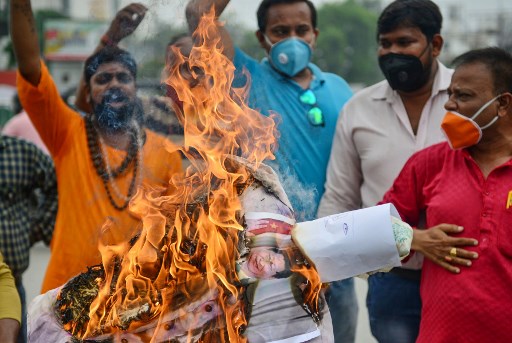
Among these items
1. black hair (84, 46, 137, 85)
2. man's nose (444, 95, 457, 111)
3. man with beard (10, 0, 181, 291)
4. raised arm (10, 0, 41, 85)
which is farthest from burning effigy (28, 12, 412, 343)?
raised arm (10, 0, 41, 85)

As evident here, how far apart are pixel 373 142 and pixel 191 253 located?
5.37 ft

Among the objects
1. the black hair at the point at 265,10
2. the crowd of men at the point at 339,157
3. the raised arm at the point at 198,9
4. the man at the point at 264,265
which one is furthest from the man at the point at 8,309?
the black hair at the point at 265,10

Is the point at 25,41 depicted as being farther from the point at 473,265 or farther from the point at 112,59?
the point at 473,265

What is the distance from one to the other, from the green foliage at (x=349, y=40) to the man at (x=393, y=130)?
67.7 meters

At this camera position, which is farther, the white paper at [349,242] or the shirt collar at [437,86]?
the shirt collar at [437,86]

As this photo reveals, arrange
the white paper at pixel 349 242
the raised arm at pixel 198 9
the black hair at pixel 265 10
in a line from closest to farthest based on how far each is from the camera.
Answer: the white paper at pixel 349 242 < the raised arm at pixel 198 9 < the black hair at pixel 265 10

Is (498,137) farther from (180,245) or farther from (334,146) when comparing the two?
(180,245)

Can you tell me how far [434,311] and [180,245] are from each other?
4.03 ft

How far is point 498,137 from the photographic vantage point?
3.40 m

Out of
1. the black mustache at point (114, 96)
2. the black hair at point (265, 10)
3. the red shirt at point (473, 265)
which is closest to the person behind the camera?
the red shirt at point (473, 265)

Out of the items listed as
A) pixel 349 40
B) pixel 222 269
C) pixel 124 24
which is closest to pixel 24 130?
pixel 124 24

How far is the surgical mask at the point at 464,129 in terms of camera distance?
3359 millimetres

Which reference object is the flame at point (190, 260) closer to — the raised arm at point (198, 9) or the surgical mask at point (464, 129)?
the raised arm at point (198, 9)

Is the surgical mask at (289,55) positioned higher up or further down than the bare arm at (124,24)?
further down
